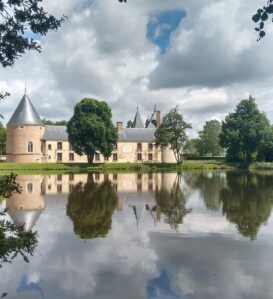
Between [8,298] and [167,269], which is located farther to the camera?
[167,269]

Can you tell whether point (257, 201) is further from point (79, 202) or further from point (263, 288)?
point (263, 288)

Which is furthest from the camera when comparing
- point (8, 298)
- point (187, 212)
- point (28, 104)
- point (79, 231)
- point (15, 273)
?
point (28, 104)

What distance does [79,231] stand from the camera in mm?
11672

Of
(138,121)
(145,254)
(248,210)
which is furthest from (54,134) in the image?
(145,254)

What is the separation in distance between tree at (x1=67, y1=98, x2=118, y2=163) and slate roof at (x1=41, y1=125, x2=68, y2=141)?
13.9m

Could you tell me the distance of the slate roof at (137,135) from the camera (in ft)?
259

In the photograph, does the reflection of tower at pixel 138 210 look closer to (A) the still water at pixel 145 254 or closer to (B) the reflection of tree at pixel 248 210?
(A) the still water at pixel 145 254

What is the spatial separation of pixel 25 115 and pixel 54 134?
30.8ft

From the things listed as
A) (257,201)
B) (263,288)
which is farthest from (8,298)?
(257,201)

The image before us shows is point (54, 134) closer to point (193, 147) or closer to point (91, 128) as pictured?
point (91, 128)

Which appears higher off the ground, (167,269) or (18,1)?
(18,1)

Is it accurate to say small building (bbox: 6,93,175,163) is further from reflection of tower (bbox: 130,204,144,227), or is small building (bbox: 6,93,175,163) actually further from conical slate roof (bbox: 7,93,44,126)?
reflection of tower (bbox: 130,204,144,227)

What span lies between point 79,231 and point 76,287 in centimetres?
467

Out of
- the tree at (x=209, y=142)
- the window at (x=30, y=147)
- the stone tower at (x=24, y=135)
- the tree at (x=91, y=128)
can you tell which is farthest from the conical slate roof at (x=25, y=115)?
the tree at (x=209, y=142)
